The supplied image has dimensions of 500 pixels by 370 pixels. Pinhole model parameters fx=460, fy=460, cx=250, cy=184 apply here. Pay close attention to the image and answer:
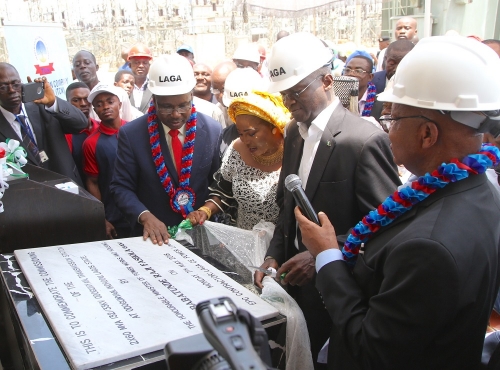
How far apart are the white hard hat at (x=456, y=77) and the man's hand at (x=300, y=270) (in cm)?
84

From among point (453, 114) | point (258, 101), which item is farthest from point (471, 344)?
point (258, 101)

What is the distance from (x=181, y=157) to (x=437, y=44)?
176cm

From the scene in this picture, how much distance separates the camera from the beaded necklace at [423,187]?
1232mm

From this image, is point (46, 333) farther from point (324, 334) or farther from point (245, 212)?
point (245, 212)

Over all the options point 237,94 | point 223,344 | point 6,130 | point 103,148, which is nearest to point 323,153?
point 223,344

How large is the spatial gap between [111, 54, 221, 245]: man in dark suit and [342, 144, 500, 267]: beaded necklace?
143cm

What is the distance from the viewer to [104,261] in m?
1.98

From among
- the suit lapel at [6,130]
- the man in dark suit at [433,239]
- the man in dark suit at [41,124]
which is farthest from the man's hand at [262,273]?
the suit lapel at [6,130]

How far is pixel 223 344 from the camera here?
1.91 feet

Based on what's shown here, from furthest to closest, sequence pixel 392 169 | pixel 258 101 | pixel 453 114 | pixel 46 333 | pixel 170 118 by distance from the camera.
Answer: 1. pixel 170 118
2. pixel 258 101
3. pixel 392 169
4. pixel 46 333
5. pixel 453 114

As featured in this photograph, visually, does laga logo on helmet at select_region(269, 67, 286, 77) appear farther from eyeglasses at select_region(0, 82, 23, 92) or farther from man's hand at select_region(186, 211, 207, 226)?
eyeglasses at select_region(0, 82, 23, 92)

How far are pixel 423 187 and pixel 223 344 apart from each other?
0.89 meters

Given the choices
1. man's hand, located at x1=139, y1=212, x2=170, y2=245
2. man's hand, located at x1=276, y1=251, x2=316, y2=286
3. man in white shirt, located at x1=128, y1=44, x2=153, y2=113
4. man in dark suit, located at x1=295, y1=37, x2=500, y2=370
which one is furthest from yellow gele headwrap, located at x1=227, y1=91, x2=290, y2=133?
man in white shirt, located at x1=128, y1=44, x2=153, y2=113

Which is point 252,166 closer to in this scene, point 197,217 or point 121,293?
point 197,217
